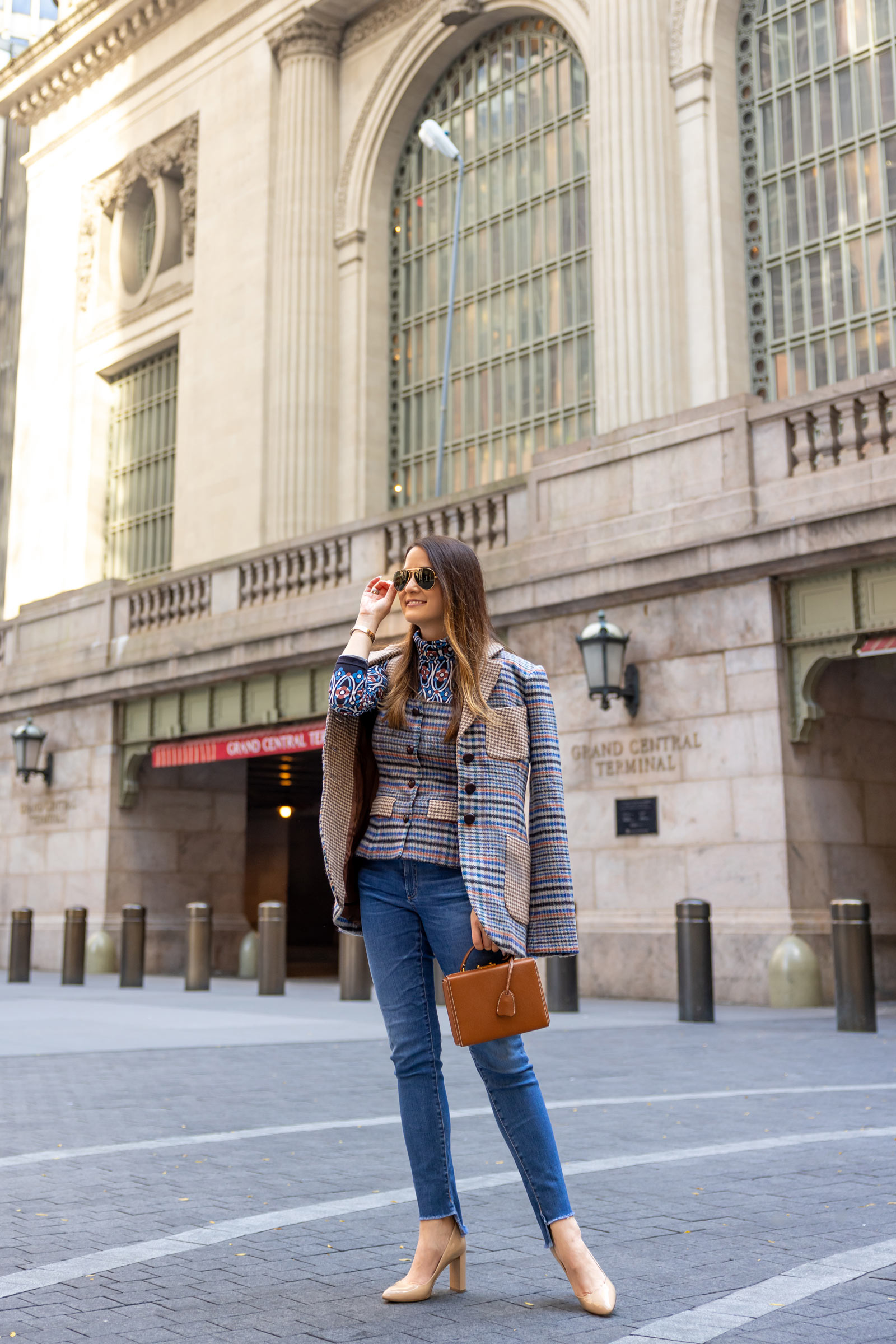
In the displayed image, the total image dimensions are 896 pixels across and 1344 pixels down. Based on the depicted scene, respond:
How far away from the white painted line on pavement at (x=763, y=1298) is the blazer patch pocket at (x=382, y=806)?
1.36 meters

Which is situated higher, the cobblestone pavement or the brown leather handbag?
the brown leather handbag

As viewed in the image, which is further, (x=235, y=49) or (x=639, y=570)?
(x=235, y=49)

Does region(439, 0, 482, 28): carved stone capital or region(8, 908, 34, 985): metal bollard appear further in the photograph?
region(439, 0, 482, 28): carved stone capital

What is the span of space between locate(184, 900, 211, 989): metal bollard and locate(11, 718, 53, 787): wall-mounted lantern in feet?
23.7

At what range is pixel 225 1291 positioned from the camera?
11.7 ft

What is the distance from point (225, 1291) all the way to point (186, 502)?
2499 centimetres

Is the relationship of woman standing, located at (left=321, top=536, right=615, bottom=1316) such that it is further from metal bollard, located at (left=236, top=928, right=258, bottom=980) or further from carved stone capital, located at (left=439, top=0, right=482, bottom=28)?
carved stone capital, located at (left=439, top=0, right=482, bottom=28)

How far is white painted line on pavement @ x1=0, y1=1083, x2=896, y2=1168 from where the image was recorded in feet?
18.2

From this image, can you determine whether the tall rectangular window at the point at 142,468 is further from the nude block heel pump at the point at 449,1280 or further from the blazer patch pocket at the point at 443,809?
the nude block heel pump at the point at 449,1280

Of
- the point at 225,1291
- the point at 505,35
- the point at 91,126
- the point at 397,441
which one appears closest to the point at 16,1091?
the point at 225,1291

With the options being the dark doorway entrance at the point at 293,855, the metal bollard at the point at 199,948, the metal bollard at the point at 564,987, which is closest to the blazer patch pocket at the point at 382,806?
the metal bollard at the point at 564,987

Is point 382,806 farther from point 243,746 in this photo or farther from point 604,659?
point 243,746

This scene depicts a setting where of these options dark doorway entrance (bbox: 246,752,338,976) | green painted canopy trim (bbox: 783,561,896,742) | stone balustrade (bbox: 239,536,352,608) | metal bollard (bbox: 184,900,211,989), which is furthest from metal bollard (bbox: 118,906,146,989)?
green painted canopy trim (bbox: 783,561,896,742)

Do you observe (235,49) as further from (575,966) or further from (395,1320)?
(395,1320)
